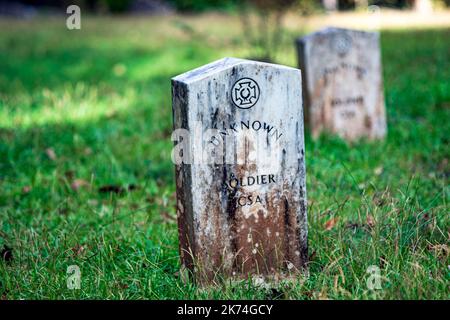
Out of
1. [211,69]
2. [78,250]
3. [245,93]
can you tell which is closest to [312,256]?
[245,93]

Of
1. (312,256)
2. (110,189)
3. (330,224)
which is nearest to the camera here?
(312,256)

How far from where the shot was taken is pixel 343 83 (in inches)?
233

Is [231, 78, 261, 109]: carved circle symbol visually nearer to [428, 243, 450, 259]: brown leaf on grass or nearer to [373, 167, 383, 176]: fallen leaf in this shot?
[428, 243, 450, 259]: brown leaf on grass

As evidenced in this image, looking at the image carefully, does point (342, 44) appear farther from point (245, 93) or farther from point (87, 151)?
point (245, 93)

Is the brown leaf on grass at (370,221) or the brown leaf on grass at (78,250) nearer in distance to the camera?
the brown leaf on grass at (370,221)

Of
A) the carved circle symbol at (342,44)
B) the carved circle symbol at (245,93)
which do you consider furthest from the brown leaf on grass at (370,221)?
the carved circle symbol at (342,44)

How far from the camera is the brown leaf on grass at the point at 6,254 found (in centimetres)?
A: 347

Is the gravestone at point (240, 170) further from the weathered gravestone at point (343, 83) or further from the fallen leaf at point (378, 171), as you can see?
the weathered gravestone at point (343, 83)

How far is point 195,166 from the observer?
119 inches

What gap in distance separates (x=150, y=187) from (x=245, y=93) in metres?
1.98

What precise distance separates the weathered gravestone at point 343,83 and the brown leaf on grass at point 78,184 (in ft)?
7.03

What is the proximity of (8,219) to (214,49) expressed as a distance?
7.76 m

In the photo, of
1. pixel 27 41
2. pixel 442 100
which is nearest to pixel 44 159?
pixel 442 100
